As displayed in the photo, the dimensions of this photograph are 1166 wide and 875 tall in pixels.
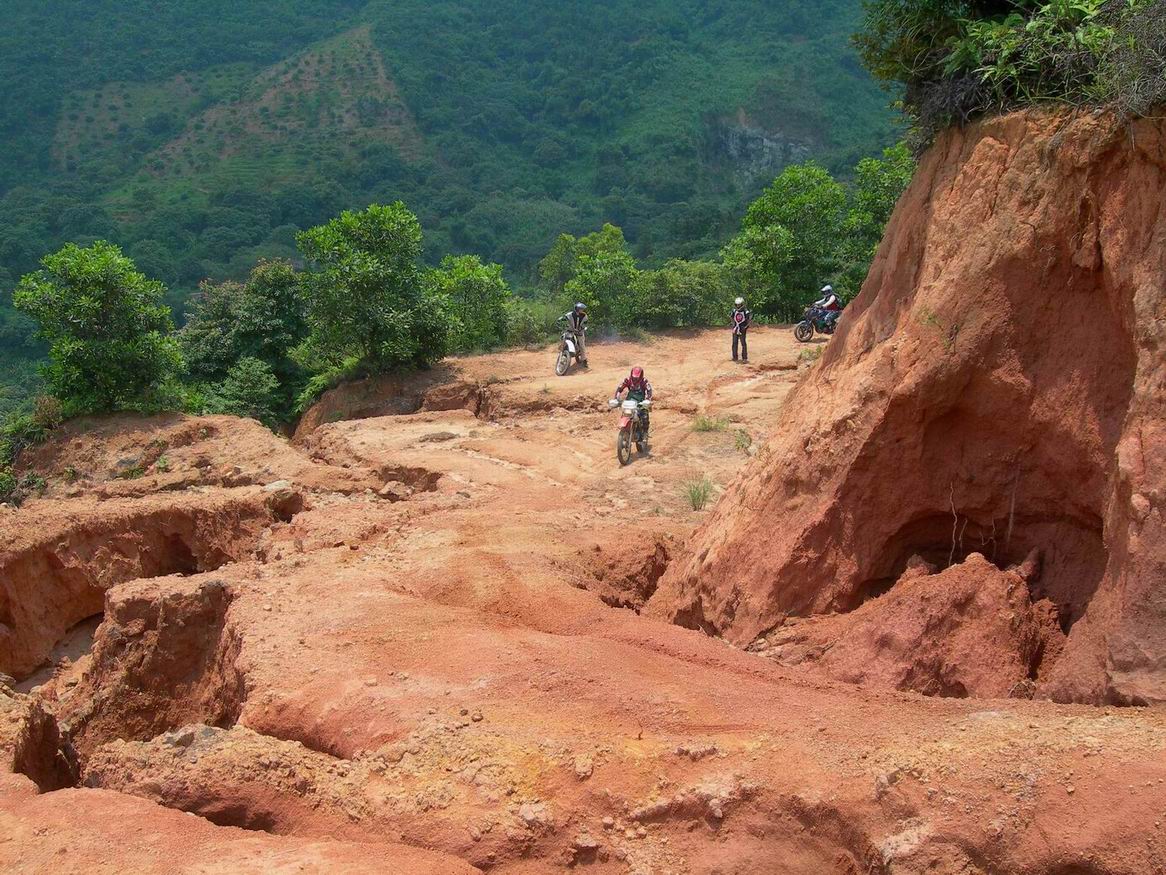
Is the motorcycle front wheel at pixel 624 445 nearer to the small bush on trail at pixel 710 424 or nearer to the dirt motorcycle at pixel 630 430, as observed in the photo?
the dirt motorcycle at pixel 630 430

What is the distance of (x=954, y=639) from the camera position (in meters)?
5.46

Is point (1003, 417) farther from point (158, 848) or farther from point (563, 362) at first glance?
point (563, 362)

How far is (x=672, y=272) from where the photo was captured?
77.0 ft

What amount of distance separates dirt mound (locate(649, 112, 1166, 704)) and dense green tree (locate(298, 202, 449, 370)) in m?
13.3

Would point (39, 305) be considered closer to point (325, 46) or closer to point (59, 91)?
point (59, 91)

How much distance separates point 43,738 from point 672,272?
19.1 metres

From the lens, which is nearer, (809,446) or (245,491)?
(809,446)

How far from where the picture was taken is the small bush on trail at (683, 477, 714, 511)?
36.0 feet

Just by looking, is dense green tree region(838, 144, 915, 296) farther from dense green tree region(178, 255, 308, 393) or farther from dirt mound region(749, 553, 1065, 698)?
dirt mound region(749, 553, 1065, 698)

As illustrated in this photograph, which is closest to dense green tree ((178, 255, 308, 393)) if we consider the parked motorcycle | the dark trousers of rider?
the parked motorcycle

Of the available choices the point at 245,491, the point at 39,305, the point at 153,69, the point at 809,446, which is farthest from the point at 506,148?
the point at 809,446

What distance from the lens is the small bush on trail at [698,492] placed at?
10984mm

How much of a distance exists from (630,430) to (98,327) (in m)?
9.23

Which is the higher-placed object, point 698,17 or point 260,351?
point 698,17
